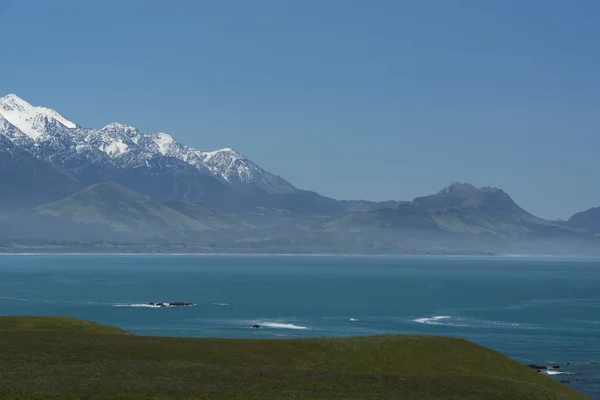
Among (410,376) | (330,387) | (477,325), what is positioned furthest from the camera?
(477,325)

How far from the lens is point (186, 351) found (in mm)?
69625

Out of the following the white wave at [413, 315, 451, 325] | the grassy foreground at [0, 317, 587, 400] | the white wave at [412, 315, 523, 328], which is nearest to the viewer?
the grassy foreground at [0, 317, 587, 400]

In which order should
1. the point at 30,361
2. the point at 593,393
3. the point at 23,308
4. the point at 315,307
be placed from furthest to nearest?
the point at 315,307 → the point at 23,308 → the point at 593,393 → the point at 30,361

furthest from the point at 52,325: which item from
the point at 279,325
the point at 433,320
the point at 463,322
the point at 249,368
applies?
the point at 463,322

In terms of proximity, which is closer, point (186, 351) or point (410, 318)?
point (186, 351)

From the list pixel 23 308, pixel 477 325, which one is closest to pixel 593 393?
pixel 477 325

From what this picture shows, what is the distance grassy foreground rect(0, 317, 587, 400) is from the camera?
168 ft

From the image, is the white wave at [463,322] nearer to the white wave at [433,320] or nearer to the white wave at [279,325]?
the white wave at [433,320]

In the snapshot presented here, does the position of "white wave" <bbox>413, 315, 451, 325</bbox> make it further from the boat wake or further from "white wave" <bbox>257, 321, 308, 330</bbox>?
the boat wake

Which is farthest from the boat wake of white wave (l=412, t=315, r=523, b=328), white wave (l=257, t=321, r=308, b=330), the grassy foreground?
the grassy foreground

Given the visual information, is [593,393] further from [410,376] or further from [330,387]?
[330,387]

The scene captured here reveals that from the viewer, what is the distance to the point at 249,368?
6156 cm

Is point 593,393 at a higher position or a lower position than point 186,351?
lower

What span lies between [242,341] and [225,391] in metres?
27.4
